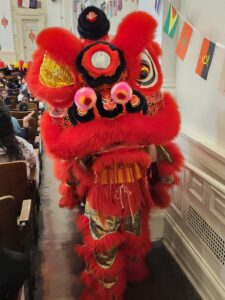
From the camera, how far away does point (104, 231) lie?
147 centimetres

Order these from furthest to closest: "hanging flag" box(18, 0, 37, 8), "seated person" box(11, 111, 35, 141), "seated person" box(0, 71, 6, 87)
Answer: "hanging flag" box(18, 0, 37, 8) → "seated person" box(0, 71, 6, 87) → "seated person" box(11, 111, 35, 141)

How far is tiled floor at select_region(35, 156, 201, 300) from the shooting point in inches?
69.2

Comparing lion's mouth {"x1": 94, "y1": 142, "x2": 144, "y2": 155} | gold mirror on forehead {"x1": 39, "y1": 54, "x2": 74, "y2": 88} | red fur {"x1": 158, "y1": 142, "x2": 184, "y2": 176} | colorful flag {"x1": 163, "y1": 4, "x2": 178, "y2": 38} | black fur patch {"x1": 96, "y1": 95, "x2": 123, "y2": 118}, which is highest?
colorful flag {"x1": 163, "y1": 4, "x2": 178, "y2": 38}

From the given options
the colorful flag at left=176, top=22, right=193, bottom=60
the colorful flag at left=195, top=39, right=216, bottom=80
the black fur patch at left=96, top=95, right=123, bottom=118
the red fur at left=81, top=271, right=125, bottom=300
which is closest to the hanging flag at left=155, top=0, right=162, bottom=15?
the colorful flag at left=176, top=22, right=193, bottom=60

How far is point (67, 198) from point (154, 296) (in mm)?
731

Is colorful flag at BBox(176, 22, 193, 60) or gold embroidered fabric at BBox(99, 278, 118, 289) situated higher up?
colorful flag at BBox(176, 22, 193, 60)

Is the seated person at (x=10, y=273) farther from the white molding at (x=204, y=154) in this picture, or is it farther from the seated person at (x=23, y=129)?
the seated person at (x=23, y=129)

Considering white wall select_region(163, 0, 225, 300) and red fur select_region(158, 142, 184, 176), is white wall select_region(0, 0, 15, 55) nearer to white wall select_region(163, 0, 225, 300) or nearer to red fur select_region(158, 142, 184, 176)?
white wall select_region(163, 0, 225, 300)

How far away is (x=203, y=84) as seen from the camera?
1.60 meters

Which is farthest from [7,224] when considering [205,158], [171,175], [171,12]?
[171,12]

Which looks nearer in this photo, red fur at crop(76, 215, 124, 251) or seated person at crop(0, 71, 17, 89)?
red fur at crop(76, 215, 124, 251)

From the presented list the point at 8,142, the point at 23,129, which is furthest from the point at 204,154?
the point at 23,129

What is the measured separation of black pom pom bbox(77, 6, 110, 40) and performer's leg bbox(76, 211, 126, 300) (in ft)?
2.58

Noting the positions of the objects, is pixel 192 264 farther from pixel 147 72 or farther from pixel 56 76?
pixel 56 76
